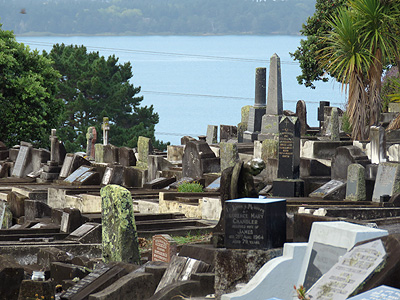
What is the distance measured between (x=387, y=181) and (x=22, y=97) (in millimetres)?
22170

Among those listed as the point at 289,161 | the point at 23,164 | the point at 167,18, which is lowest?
the point at 23,164

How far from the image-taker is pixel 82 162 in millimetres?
29656

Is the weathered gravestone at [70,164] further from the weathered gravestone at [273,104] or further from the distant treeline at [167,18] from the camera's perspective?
the distant treeline at [167,18]

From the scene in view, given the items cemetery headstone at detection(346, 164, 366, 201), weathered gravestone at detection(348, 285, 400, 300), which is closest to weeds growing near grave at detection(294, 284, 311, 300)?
weathered gravestone at detection(348, 285, 400, 300)

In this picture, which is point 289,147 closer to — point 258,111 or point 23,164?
point 258,111

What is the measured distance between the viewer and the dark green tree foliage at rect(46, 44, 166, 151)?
50312mm

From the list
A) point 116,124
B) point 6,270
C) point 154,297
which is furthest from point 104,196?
point 116,124

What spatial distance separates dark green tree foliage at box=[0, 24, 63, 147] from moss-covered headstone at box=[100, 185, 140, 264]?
24726mm

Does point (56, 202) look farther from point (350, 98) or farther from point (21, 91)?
point (21, 91)

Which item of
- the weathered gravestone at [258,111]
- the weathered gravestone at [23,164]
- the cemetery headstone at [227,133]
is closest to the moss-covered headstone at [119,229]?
the weathered gravestone at [23,164]

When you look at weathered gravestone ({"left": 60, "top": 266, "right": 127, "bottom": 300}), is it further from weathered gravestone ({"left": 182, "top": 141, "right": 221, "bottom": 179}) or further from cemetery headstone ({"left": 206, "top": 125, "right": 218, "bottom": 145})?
cemetery headstone ({"left": 206, "top": 125, "right": 218, "bottom": 145})

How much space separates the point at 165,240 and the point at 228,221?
118 inches

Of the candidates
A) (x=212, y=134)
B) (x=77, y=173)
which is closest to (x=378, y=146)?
(x=77, y=173)

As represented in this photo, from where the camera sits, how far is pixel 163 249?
1470 cm
